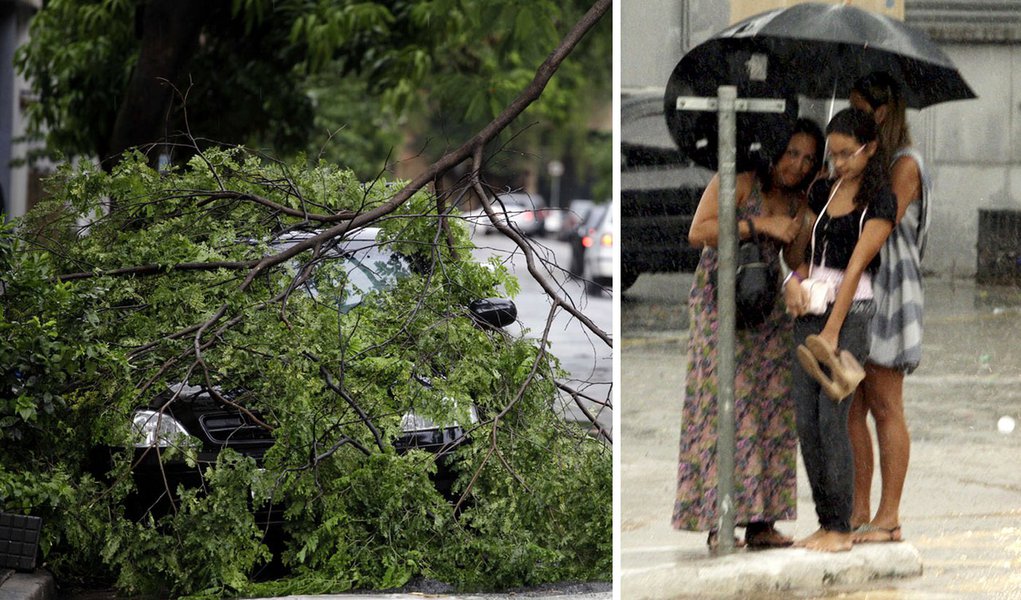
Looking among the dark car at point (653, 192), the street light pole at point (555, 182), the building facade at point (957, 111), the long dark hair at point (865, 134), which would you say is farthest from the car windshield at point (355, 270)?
the street light pole at point (555, 182)

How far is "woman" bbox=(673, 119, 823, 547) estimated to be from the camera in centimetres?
510

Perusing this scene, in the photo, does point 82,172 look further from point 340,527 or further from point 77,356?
point 340,527

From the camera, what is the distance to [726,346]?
505cm

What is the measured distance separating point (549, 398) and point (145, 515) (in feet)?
6.49

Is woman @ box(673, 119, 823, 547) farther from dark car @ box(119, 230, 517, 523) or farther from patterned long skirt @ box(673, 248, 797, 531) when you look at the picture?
dark car @ box(119, 230, 517, 523)

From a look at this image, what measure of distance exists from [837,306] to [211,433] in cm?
323

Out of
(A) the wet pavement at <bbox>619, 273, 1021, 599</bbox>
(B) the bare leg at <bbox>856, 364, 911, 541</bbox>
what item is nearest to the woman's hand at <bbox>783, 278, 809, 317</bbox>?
(B) the bare leg at <bbox>856, 364, 911, 541</bbox>

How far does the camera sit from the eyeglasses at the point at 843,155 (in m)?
5.00

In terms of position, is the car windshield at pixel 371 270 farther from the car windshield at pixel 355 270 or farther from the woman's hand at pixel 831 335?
the woman's hand at pixel 831 335

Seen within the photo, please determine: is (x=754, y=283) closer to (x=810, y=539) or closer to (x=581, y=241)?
(x=810, y=539)

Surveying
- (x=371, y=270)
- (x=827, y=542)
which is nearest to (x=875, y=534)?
(x=827, y=542)

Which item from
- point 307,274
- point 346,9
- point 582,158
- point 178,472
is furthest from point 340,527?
point 582,158

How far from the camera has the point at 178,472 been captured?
6676 millimetres

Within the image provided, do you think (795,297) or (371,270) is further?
(371,270)
